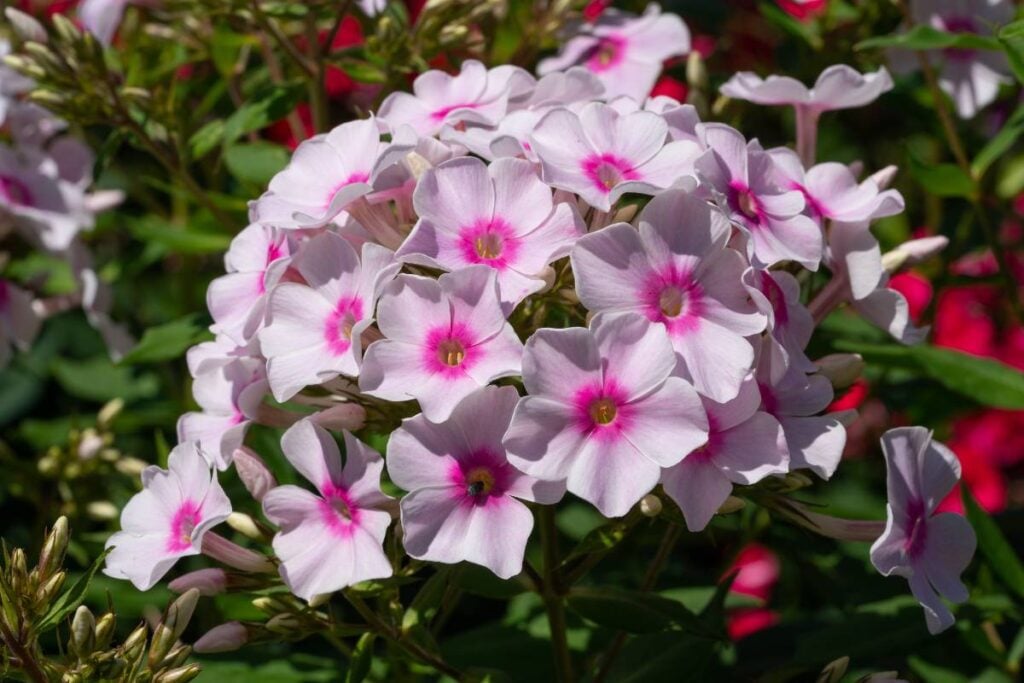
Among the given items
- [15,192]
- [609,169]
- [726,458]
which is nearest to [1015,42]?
[609,169]

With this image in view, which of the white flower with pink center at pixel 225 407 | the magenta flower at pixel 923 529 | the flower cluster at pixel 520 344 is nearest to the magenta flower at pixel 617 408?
the flower cluster at pixel 520 344

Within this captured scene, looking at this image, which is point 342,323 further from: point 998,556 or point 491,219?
point 998,556

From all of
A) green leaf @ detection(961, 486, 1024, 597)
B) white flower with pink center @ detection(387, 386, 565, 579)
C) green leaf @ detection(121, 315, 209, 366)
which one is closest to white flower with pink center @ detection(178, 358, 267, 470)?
white flower with pink center @ detection(387, 386, 565, 579)

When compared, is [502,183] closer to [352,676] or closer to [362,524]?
[362,524]

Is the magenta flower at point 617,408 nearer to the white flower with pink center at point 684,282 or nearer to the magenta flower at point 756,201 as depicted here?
the white flower with pink center at point 684,282

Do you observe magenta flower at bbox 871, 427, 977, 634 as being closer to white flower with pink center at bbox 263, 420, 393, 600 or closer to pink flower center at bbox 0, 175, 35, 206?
white flower with pink center at bbox 263, 420, 393, 600
